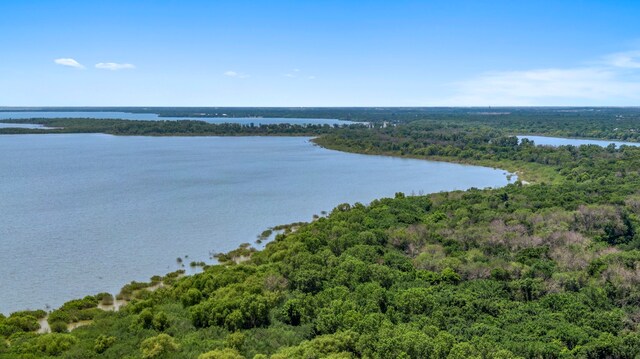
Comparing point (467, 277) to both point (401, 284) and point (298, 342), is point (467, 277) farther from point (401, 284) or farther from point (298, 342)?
point (298, 342)

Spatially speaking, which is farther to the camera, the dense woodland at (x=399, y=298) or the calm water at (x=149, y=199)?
the calm water at (x=149, y=199)

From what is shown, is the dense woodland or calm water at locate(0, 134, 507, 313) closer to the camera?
the dense woodland

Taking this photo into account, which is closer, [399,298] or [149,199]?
[399,298]

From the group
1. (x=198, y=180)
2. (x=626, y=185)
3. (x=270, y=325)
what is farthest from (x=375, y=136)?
(x=270, y=325)
